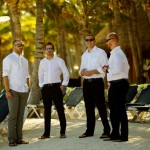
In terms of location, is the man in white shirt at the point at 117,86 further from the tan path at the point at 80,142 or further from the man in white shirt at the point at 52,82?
the man in white shirt at the point at 52,82

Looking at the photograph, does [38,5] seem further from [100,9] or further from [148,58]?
[148,58]

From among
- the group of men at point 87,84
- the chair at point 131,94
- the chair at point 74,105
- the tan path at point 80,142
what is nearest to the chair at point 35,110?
the chair at point 74,105

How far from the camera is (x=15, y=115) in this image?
8.44 metres

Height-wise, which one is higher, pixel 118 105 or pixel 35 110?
pixel 118 105

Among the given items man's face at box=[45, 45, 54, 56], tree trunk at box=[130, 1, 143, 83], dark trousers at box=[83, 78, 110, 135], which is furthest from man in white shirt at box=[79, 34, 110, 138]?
tree trunk at box=[130, 1, 143, 83]

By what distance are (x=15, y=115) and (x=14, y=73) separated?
76 centimetres

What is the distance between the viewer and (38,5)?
51.5 ft

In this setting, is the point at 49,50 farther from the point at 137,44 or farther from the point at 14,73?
the point at 137,44

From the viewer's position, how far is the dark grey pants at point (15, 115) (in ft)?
27.4

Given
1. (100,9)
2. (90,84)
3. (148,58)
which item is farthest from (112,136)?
(148,58)

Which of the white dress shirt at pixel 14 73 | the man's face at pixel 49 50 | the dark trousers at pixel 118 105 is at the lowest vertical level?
the dark trousers at pixel 118 105

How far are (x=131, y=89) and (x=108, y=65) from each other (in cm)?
541

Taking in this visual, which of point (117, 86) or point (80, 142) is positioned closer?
point (117, 86)

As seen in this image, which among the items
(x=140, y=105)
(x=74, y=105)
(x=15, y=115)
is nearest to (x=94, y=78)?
(x=15, y=115)
